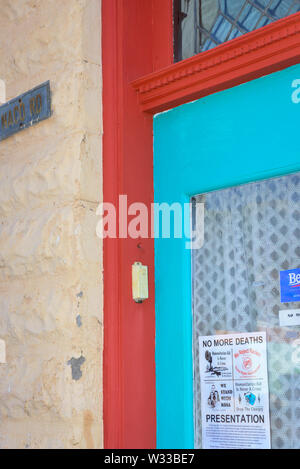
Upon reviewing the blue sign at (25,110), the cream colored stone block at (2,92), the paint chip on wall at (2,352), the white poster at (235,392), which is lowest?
the white poster at (235,392)

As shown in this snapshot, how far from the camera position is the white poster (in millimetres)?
2957

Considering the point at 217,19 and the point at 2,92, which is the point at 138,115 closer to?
the point at 217,19

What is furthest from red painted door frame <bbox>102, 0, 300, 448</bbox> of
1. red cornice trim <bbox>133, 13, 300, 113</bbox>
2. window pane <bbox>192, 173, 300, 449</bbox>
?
window pane <bbox>192, 173, 300, 449</bbox>

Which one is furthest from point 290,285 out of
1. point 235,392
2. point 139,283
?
point 139,283

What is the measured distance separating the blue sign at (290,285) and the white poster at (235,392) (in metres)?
0.19

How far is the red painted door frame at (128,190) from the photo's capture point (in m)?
3.16

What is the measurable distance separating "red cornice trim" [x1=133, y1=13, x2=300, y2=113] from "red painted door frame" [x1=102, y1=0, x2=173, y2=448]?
12 cm

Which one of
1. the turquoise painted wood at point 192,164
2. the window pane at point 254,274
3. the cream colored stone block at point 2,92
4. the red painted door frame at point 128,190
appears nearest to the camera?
the window pane at point 254,274

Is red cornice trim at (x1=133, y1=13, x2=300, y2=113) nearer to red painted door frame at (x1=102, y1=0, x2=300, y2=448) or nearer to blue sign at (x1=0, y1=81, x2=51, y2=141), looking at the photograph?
red painted door frame at (x1=102, y1=0, x2=300, y2=448)

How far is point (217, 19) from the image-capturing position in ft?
11.2

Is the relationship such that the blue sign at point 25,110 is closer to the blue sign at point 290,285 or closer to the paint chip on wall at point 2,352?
the paint chip on wall at point 2,352

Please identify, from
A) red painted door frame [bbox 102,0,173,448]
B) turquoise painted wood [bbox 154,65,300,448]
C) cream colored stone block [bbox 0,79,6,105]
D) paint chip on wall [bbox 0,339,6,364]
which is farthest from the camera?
cream colored stone block [bbox 0,79,6,105]

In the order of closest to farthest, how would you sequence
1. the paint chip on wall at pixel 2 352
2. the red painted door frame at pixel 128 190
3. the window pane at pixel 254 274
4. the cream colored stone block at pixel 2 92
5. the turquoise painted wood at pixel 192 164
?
the window pane at pixel 254 274 → the turquoise painted wood at pixel 192 164 → the red painted door frame at pixel 128 190 → the paint chip on wall at pixel 2 352 → the cream colored stone block at pixel 2 92

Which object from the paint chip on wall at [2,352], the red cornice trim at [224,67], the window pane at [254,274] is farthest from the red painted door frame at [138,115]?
the paint chip on wall at [2,352]
